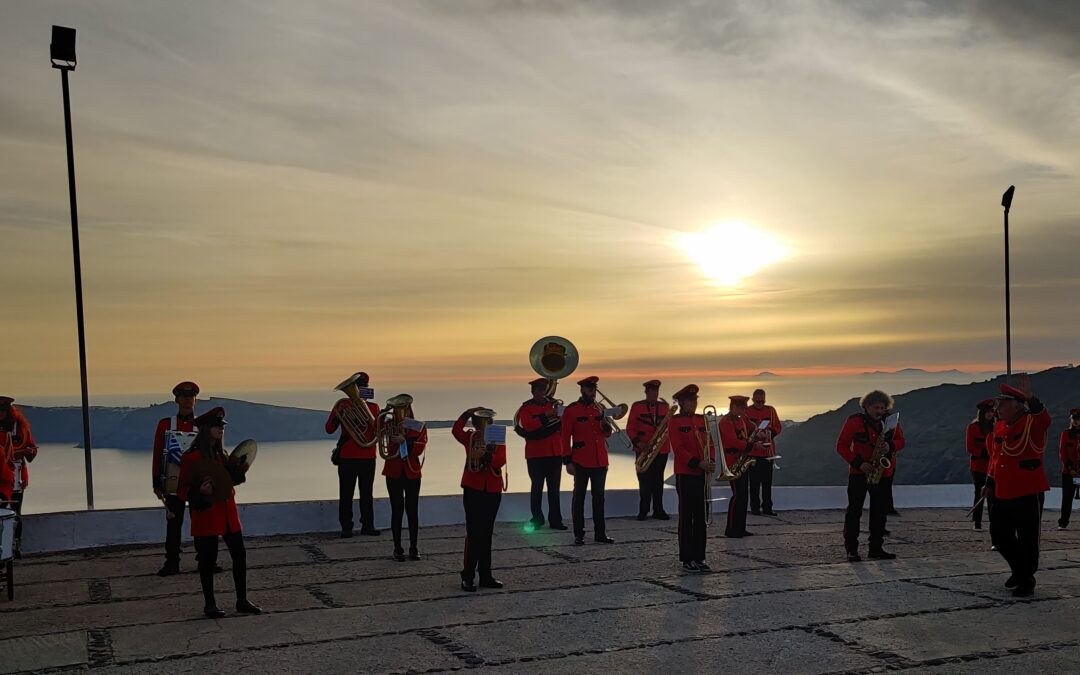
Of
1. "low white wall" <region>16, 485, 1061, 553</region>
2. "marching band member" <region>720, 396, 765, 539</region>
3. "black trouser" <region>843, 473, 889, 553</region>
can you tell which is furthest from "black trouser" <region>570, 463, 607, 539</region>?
"black trouser" <region>843, 473, 889, 553</region>

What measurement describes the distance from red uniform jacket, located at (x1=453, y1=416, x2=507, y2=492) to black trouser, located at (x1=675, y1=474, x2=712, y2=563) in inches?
93.5

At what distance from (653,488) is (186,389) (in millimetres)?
8125

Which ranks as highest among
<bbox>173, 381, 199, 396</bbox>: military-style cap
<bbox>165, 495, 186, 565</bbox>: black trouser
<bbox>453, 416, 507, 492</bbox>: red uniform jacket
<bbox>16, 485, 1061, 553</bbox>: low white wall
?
<bbox>173, 381, 199, 396</bbox>: military-style cap

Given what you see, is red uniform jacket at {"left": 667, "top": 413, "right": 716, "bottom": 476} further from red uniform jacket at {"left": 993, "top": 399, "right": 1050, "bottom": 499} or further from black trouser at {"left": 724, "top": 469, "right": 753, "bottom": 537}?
red uniform jacket at {"left": 993, "top": 399, "right": 1050, "bottom": 499}

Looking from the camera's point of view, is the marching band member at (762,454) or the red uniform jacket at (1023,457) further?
the marching band member at (762,454)

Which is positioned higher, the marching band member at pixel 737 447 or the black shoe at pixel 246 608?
the marching band member at pixel 737 447

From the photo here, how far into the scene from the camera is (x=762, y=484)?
1852cm

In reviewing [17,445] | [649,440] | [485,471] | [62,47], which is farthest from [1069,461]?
[62,47]

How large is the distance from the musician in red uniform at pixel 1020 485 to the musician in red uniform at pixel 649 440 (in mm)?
6249

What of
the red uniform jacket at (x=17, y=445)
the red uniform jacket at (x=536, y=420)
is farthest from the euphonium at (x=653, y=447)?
the red uniform jacket at (x=17, y=445)

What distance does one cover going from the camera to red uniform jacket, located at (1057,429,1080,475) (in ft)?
55.2

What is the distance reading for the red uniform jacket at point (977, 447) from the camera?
16703 millimetres

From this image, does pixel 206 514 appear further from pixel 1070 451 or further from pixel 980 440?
pixel 1070 451

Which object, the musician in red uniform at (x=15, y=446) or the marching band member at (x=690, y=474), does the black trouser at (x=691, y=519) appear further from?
the musician in red uniform at (x=15, y=446)
